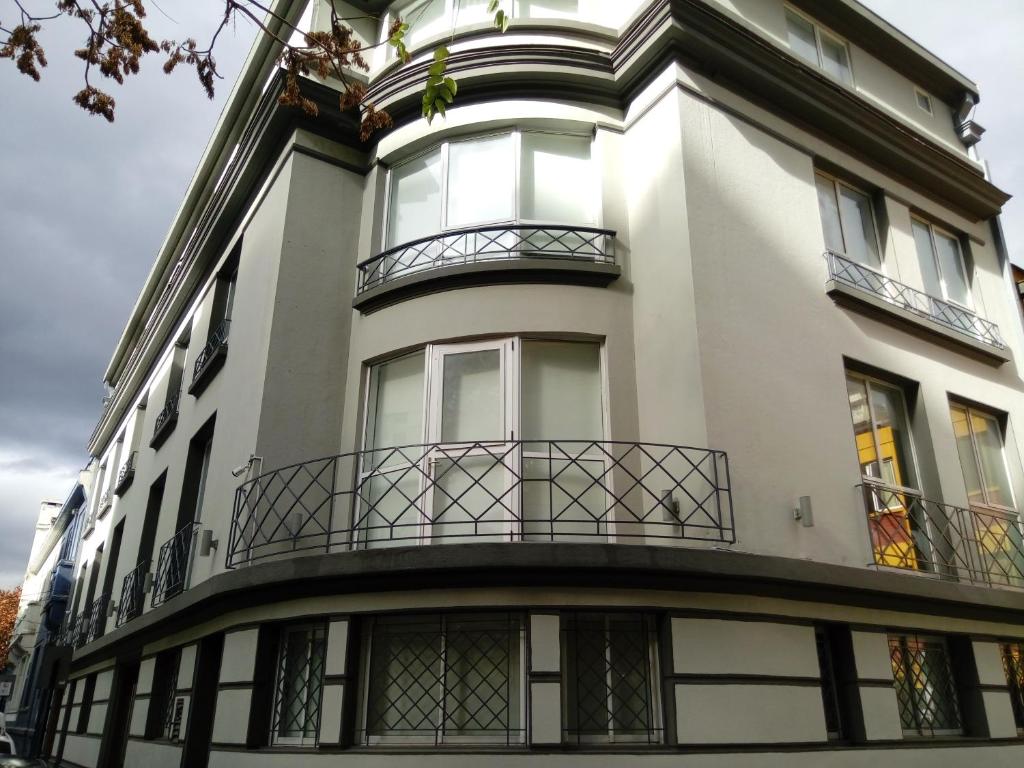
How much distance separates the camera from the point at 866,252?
11.9 meters

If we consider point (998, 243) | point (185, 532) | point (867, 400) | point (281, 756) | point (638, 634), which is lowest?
point (281, 756)

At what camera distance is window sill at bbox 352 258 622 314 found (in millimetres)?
9719

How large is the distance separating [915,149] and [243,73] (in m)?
10.3

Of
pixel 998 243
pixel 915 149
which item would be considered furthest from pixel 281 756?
pixel 998 243

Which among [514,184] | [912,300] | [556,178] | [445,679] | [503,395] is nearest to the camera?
[445,679]

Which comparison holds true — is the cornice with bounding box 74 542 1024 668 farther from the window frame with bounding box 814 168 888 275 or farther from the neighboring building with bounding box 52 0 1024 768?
the window frame with bounding box 814 168 888 275

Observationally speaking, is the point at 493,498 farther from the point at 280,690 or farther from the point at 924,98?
the point at 924,98

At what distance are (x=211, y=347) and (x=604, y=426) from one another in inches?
285

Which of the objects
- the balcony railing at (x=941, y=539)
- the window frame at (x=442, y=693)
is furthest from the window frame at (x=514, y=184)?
the balcony railing at (x=941, y=539)

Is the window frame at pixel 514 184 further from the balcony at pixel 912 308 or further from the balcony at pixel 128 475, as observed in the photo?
the balcony at pixel 128 475

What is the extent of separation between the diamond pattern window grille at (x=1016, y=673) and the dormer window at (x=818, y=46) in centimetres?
818

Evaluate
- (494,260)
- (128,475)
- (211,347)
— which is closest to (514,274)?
(494,260)

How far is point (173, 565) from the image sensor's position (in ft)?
41.2

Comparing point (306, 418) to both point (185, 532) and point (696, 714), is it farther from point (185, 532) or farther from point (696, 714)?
point (696, 714)
